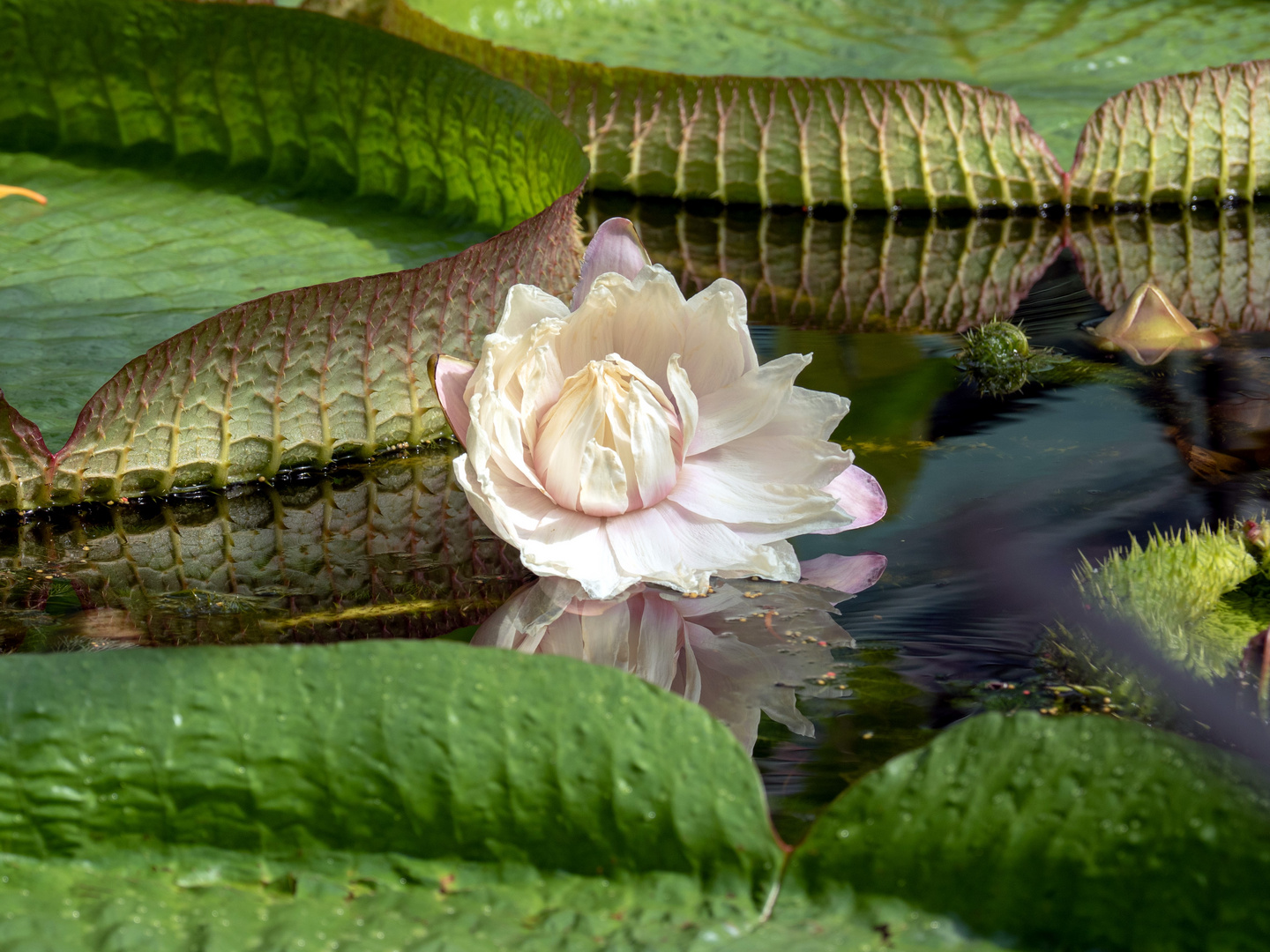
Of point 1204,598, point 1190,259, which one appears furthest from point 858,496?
point 1190,259

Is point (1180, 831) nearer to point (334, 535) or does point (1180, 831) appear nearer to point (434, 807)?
point (434, 807)

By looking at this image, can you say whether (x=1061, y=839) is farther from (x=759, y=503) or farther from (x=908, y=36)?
(x=908, y=36)

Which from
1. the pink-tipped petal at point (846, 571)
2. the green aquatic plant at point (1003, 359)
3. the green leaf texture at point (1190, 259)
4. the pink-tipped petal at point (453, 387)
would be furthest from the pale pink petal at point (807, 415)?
the green leaf texture at point (1190, 259)

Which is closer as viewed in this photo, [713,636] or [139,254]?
[713,636]

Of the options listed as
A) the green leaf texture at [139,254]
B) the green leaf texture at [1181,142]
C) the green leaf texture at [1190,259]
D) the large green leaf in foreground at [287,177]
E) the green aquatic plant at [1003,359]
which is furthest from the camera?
the green leaf texture at [1181,142]

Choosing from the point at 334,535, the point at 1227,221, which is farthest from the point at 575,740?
the point at 1227,221

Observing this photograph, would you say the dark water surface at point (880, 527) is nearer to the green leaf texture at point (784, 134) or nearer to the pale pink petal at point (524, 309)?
the pale pink petal at point (524, 309)
